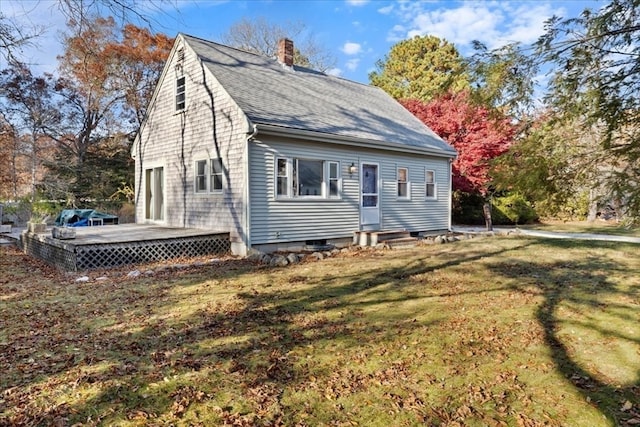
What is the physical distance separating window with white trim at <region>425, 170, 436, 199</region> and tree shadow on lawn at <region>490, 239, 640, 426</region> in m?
5.81

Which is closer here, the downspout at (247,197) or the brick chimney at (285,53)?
the downspout at (247,197)

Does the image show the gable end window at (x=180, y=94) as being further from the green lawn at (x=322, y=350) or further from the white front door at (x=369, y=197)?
the green lawn at (x=322, y=350)

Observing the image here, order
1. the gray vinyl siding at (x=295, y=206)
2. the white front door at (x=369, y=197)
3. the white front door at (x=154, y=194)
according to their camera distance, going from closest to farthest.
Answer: the gray vinyl siding at (x=295, y=206), the white front door at (x=369, y=197), the white front door at (x=154, y=194)

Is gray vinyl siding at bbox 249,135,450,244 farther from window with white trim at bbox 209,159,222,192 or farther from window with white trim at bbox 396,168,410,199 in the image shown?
window with white trim at bbox 209,159,222,192

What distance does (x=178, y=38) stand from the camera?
12.7 m

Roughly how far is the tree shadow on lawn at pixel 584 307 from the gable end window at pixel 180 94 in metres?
9.84

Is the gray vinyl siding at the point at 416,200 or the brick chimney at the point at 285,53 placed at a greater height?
the brick chimney at the point at 285,53

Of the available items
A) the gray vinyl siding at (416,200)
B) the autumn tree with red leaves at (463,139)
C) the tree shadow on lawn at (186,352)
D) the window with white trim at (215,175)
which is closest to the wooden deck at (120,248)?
the window with white trim at (215,175)

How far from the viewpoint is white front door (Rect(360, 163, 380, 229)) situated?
12938 mm

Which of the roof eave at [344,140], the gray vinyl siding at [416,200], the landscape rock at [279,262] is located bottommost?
the landscape rock at [279,262]

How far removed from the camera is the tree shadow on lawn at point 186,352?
3103mm

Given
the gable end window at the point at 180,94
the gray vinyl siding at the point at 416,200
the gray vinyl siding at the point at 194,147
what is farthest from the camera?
the gray vinyl siding at the point at 416,200

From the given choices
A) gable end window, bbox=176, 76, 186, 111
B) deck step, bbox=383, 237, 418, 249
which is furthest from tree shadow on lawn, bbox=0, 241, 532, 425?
gable end window, bbox=176, 76, 186, 111

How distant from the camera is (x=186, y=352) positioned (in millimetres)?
4129
